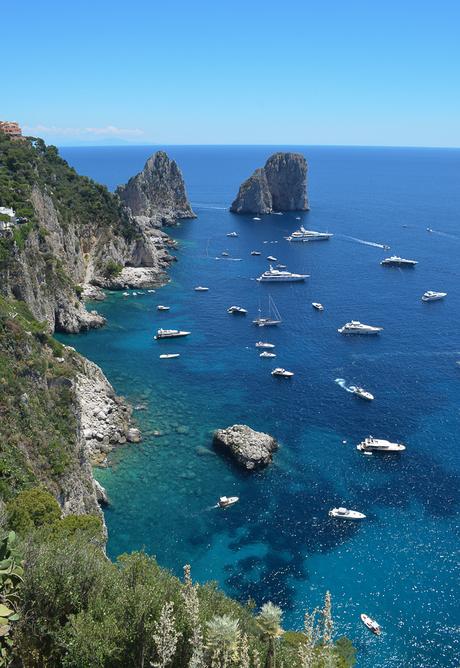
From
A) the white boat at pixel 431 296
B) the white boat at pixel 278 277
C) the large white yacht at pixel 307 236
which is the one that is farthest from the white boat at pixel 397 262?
the large white yacht at pixel 307 236

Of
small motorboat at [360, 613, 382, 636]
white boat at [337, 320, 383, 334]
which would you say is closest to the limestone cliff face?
white boat at [337, 320, 383, 334]

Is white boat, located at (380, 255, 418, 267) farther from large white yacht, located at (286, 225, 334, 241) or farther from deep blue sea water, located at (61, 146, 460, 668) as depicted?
large white yacht, located at (286, 225, 334, 241)

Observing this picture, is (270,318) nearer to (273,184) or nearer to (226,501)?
(226,501)

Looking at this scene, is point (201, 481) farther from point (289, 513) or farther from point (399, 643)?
point (399, 643)

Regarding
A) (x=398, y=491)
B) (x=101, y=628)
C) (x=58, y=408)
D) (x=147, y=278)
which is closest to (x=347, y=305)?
(x=147, y=278)

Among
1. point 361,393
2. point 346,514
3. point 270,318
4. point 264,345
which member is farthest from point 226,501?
point 270,318

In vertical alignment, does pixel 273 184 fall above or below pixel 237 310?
above

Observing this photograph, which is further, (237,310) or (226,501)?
(237,310)
